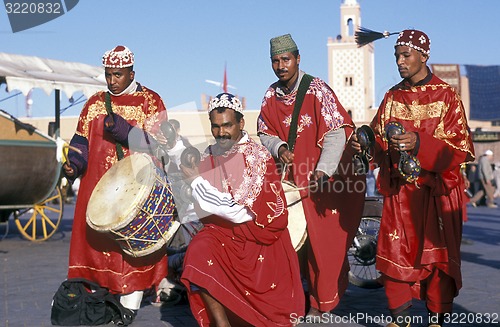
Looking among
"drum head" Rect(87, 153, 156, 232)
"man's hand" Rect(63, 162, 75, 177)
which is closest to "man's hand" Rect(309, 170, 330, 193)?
"drum head" Rect(87, 153, 156, 232)

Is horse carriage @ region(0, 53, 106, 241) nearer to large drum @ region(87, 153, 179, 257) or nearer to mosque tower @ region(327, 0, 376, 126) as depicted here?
large drum @ region(87, 153, 179, 257)

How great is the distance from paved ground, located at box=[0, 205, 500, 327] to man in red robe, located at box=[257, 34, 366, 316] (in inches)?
15.0

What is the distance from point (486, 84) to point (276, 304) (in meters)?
53.8

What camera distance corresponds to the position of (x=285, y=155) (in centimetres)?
589

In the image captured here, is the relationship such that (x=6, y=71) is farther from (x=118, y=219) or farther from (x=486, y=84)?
(x=486, y=84)

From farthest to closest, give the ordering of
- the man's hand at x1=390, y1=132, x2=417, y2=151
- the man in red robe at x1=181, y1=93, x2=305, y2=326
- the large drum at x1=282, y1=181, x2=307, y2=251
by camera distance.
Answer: the large drum at x1=282, y1=181, x2=307, y2=251
the man's hand at x1=390, y1=132, x2=417, y2=151
the man in red robe at x1=181, y1=93, x2=305, y2=326

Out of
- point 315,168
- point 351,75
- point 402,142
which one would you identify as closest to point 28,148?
point 315,168

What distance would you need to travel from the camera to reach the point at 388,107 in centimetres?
569

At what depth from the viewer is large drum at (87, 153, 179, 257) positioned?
5.65 m

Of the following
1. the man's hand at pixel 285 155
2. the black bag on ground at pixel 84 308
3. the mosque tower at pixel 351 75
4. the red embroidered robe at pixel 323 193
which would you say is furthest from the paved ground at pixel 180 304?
the mosque tower at pixel 351 75

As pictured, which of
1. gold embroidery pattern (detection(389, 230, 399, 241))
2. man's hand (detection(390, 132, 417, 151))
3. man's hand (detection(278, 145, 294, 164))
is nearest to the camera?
man's hand (detection(390, 132, 417, 151))

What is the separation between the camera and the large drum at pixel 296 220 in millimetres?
6105

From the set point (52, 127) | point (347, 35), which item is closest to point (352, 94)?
point (347, 35)

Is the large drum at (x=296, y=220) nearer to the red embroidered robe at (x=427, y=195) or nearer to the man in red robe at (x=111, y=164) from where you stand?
the red embroidered robe at (x=427, y=195)
